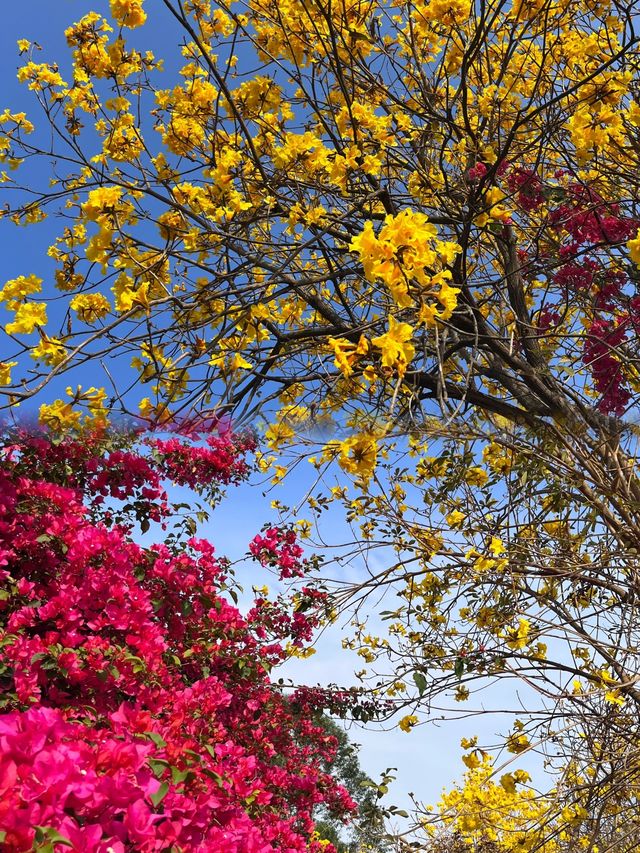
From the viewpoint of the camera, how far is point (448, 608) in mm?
3438

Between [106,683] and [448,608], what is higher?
[448,608]

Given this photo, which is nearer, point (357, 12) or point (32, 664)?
point (32, 664)

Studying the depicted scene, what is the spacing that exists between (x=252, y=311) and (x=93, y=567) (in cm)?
146

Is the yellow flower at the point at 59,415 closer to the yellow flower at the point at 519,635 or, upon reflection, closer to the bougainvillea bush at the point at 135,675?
the bougainvillea bush at the point at 135,675

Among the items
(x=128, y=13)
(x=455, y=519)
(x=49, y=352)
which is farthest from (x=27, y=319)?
(x=455, y=519)

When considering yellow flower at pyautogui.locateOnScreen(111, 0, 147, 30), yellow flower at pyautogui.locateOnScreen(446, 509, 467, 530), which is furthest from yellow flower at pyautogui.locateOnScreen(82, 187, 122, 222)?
yellow flower at pyautogui.locateOnScreen(446, 509, 467, 530)

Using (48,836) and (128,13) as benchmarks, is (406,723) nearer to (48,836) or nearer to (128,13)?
(48,836)

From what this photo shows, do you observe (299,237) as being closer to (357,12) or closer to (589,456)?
(357,12)

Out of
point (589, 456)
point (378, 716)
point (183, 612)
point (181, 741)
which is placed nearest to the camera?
point (181, 741)

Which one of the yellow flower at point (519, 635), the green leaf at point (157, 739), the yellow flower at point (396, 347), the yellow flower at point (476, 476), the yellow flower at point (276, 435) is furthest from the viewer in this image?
the yellow flower at point (476, 476)

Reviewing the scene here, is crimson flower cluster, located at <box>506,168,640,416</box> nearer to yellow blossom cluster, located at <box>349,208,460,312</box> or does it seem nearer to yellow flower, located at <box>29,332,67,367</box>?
yellow blossom cluster, located at <box>349,208,460,312</box>

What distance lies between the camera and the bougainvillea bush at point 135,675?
1.34m

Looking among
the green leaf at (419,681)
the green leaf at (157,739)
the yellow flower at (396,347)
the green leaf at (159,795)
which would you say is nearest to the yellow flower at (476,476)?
the green leaf at (419,681)

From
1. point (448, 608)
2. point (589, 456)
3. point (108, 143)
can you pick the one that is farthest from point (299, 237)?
point (448, 608)
